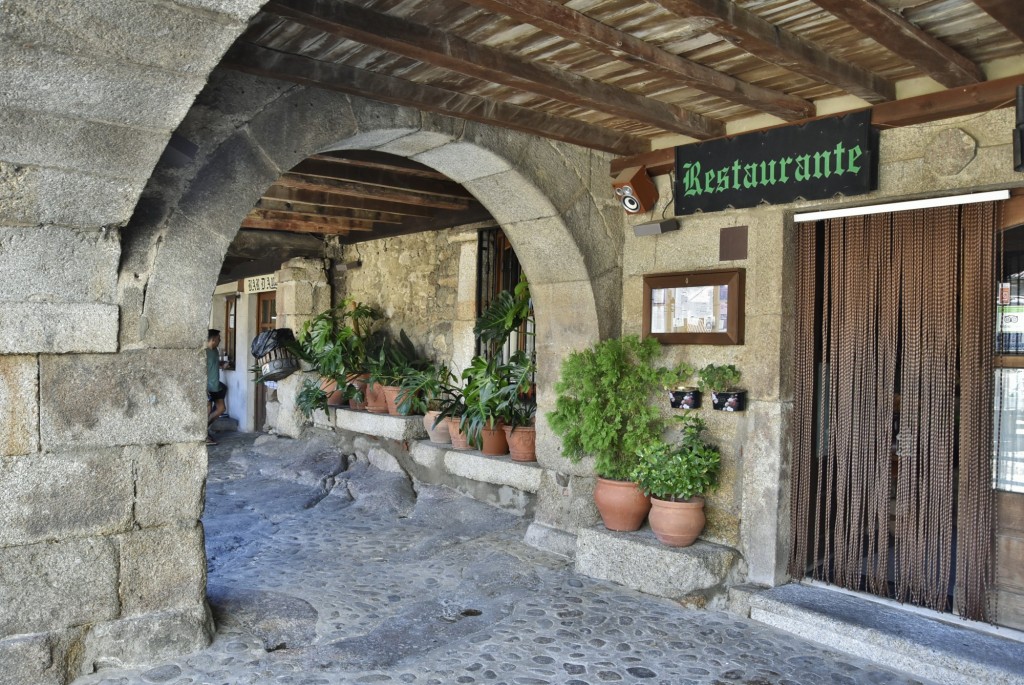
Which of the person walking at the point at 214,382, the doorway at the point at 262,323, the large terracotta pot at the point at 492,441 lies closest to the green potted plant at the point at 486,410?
the large terracotta pot at the point at 492,441

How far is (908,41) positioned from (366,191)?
3868mm

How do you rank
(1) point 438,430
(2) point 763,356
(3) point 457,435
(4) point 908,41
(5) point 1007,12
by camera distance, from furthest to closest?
1. (1) point 438,430
2. (3) point 457,435
3. (2) point 763,356
4. (4) point 908,41
5. (5) point 1007,12

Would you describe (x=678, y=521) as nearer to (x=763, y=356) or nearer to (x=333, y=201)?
(x=763, y=356)

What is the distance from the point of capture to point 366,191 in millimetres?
5852

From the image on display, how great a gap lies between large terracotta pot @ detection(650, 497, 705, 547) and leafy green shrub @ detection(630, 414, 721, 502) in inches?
1.9

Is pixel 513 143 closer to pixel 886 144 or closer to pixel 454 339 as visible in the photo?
pixel 886 144

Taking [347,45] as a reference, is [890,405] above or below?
below

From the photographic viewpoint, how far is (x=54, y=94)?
2.40 meters

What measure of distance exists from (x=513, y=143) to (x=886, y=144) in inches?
73.4

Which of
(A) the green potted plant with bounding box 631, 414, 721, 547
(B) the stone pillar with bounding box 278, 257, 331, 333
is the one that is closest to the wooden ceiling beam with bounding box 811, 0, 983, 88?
(A) the green potted plant with bounding box 631, 414, 721, 547

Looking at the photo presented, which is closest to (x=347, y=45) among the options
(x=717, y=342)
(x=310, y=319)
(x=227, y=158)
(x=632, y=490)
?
(x=227, y=158)

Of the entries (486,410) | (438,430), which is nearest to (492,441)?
(486,410)

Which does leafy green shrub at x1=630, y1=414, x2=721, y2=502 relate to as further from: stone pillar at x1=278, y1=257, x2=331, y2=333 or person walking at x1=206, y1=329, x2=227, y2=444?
person walking at x1=206, y1=329, x2=227, y2=444

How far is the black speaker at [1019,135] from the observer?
117 inches
